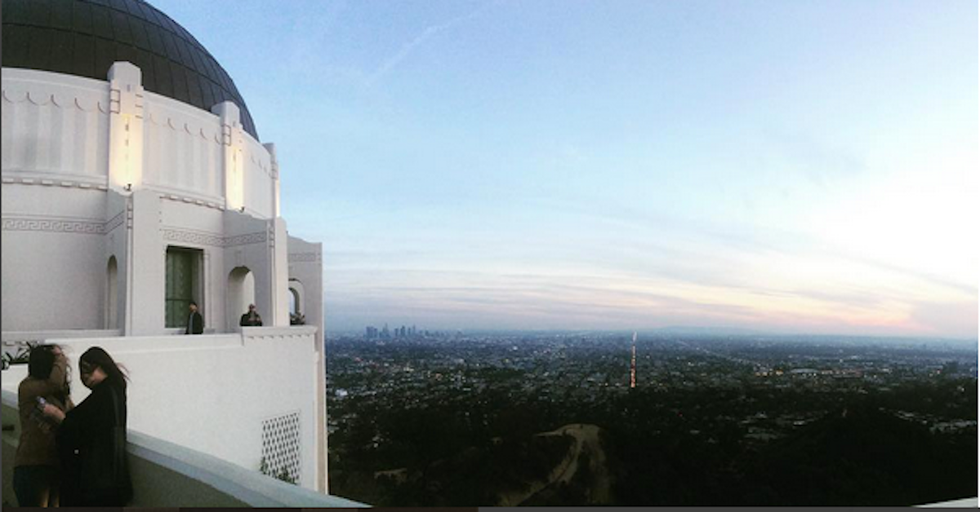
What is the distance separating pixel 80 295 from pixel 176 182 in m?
2.48

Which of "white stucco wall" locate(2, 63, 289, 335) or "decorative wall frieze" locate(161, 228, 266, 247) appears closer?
"white stucco wall" locate(2, 63, 289, 335)

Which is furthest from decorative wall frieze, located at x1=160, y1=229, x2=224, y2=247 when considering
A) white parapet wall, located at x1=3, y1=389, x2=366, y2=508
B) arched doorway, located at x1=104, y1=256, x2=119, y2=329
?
white parapet wall, located at x1=3, y1=389, x2=366, y2=508

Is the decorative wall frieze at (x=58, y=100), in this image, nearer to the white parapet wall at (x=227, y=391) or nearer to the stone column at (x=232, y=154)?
the stone column at (x=232, y=154)

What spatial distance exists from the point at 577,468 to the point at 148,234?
459 inches

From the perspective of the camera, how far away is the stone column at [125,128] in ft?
32.4

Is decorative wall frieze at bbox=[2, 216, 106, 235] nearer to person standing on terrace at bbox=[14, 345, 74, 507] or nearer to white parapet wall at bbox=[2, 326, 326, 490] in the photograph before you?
white parapet wall at bbox=[2, 326, 326, 490]

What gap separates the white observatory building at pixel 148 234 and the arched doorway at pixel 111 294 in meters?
0.02

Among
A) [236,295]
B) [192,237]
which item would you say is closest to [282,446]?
[236,295]

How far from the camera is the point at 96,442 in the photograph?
2672mm

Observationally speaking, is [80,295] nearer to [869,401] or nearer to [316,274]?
[316,274]

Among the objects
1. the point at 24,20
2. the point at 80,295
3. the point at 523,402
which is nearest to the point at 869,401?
the point at 523,402

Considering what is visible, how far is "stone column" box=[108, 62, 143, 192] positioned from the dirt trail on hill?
10720 mm

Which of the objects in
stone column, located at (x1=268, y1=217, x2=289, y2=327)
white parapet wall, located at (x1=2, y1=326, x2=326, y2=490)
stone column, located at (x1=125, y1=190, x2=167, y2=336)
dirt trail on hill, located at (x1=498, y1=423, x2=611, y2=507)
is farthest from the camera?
dirt trail on hill, located at (x1=498, y1=423, x2=611, y2=507)

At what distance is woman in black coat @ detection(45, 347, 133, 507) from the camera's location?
265 cm
